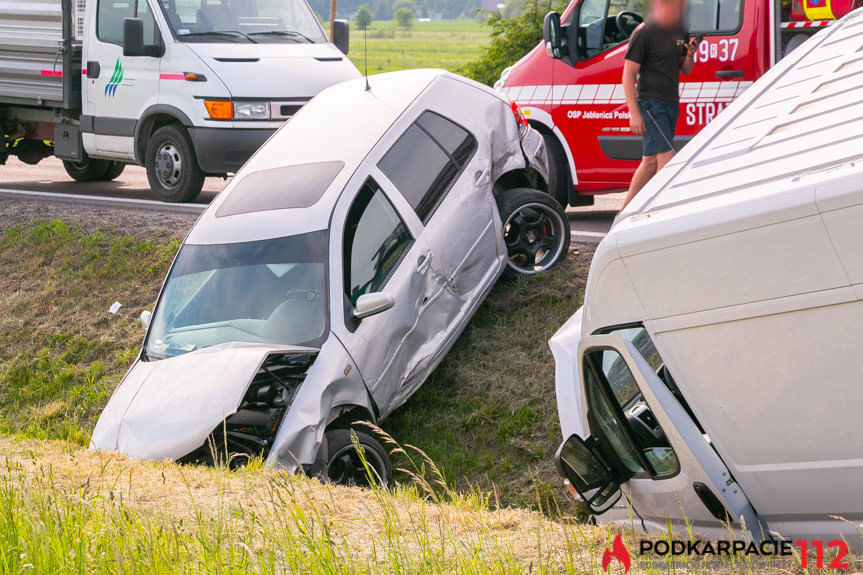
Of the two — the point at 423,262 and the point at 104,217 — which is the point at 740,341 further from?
the point at 104,217

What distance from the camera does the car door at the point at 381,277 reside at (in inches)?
262

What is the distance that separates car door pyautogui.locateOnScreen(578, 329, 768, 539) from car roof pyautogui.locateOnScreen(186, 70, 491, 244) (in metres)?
2.85

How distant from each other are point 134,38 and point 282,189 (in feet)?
17.9

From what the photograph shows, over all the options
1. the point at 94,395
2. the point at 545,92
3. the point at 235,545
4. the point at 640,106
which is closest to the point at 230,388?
the point at 235,545

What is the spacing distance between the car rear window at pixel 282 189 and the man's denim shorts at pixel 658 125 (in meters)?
2.89

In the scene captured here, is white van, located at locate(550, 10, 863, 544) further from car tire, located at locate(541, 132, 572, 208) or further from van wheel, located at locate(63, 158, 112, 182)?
van wheel, located at locate(63, 158, 112, 182)

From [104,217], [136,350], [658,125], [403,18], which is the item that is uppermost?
[658,125]

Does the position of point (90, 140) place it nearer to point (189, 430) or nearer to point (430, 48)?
point (189, 430)

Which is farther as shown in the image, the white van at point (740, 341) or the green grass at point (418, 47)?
the green grass at point (418, 47)

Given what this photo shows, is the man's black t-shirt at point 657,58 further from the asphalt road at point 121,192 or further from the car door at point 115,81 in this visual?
the car door at point 115,81

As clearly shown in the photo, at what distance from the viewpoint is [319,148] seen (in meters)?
7.55

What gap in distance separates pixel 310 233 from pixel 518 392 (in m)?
2.13

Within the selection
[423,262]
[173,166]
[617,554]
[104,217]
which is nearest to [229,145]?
[173,166]

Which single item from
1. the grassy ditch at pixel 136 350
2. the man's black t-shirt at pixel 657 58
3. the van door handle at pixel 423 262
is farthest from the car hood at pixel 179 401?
the man's black t-shirt at pixel 657 58
